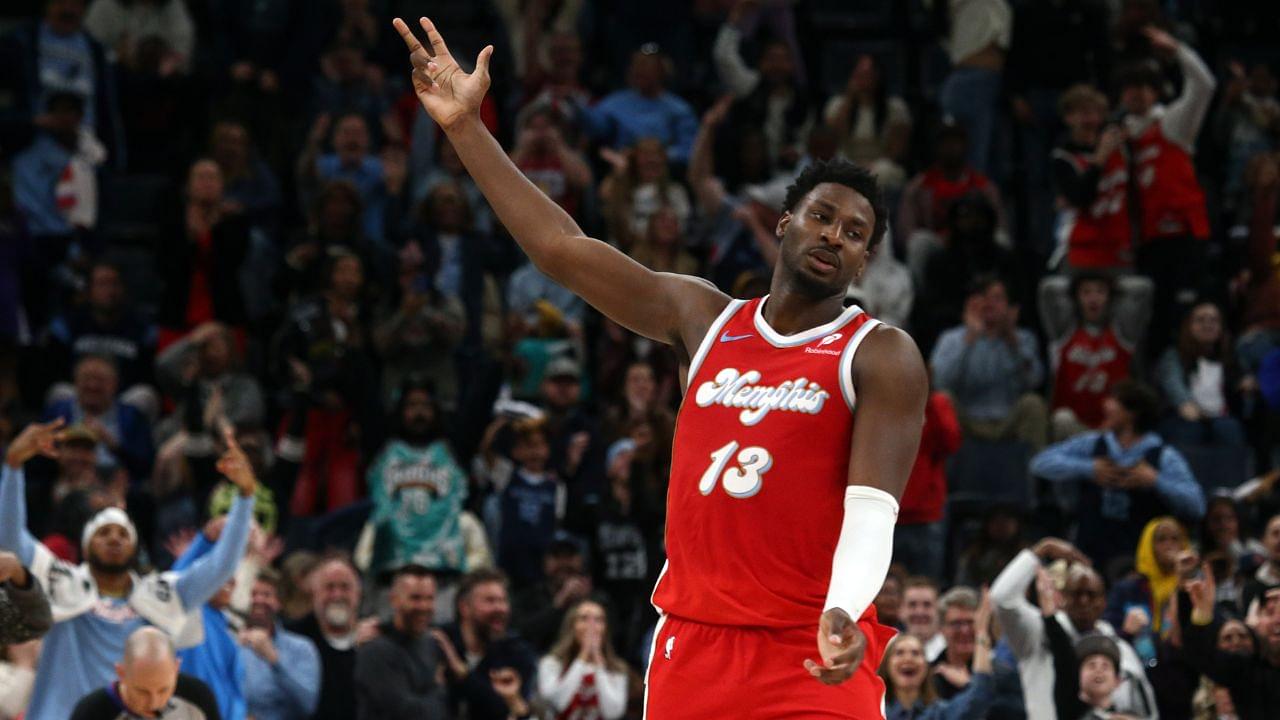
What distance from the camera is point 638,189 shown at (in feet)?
45.2

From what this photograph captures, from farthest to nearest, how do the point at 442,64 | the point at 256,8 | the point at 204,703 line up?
the point at 256,8 < the point at 204,703 < the point at 442,64

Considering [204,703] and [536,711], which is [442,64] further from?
[536,711]

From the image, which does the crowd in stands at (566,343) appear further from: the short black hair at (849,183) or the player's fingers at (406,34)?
the short black hair at (849,183)

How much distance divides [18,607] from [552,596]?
4.92m

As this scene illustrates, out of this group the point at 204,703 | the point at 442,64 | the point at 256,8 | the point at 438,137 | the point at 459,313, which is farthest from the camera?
the point at 256,8

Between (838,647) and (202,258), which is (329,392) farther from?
(838,647)

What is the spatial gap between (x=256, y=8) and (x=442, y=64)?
Answer: 11.7 m

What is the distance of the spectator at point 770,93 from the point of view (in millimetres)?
14820

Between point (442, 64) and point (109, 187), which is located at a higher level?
point (109, 187)

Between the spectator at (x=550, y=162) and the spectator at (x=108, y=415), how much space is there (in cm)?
319

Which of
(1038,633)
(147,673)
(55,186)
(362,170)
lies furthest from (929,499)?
(55,186)

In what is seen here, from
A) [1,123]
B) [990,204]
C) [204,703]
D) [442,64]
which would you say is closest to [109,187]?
[1,123]

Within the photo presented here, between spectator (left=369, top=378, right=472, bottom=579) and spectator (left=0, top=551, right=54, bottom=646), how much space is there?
4.60 metres

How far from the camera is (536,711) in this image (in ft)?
33.7
